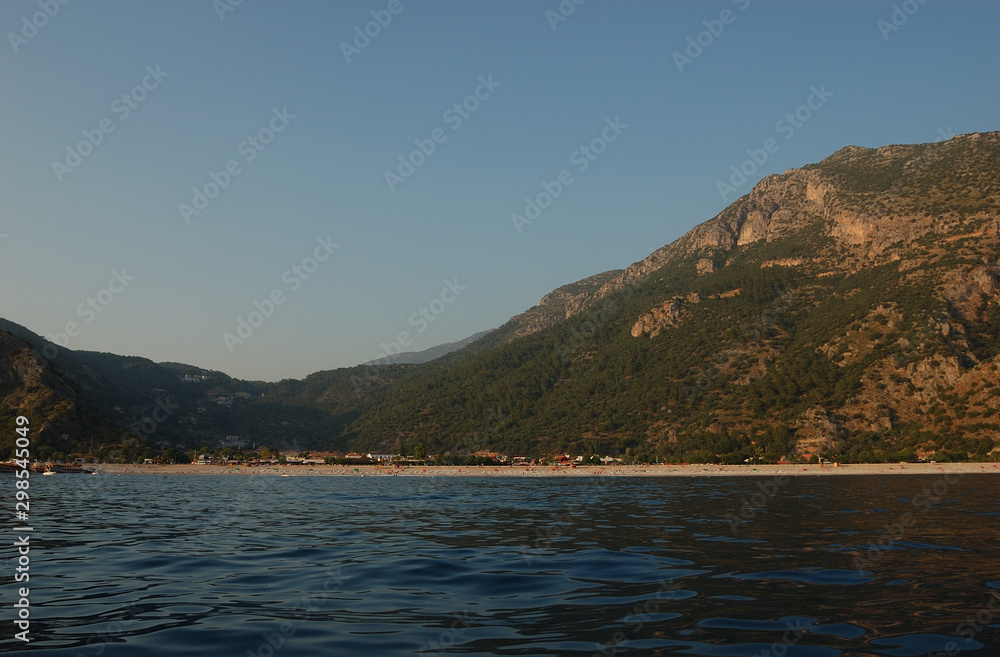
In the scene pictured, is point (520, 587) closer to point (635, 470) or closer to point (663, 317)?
point (635, 470)

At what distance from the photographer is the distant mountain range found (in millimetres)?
102625

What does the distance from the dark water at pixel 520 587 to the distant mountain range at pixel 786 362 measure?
83.7 meters

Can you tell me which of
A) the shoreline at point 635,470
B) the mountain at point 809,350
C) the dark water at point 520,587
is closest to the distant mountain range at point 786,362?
the mountain at point 809,350

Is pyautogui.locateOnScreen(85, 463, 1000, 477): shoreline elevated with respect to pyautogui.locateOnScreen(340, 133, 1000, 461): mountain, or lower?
lower

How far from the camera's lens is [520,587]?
1309 centimetres

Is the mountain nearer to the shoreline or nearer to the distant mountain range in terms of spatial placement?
the distant mountain range

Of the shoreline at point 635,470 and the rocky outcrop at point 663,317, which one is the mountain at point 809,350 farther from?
the shoreline at point 635,470

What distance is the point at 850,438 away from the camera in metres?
103

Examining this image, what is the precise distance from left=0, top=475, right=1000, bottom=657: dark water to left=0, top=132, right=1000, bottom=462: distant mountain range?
83.7 m

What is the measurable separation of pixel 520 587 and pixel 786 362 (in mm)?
122719

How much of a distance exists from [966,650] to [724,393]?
424 ft

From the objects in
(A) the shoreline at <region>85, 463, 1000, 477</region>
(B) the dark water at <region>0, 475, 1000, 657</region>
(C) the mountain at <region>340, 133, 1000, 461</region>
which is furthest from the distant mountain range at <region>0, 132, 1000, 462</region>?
(B) the dark water at <region>0, 475, 1000, 657</region>

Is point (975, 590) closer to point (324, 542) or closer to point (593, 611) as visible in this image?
point (593, 611)

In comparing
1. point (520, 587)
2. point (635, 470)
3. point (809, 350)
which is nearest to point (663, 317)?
point (809, 350)
